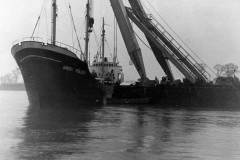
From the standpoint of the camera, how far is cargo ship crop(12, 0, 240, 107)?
41.5 meters

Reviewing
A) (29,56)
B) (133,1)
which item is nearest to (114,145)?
(29,56)

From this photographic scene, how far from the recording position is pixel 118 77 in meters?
66.6

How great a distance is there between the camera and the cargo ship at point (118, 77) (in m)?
41.5

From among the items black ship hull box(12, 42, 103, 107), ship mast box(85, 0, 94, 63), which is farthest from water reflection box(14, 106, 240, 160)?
ship mast box(85, 0, 94, 63)

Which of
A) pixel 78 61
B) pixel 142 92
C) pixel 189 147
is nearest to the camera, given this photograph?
pixel 189 147

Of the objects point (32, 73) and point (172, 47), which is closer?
point (32, 73)

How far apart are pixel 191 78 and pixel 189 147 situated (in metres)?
42.3

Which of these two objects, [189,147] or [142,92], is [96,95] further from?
[189,147]

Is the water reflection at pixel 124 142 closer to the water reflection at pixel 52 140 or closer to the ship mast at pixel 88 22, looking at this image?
the water reflection at pixel 52 140

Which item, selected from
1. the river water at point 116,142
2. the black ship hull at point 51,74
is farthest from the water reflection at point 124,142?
the black ship hull at point 51,74

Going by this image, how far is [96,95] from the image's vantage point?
4894 centimetres

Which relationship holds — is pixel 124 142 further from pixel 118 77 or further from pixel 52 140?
pixel 118 77

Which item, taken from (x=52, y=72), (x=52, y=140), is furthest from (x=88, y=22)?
(x=52, y=140)

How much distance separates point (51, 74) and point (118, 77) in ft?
85.2
